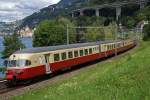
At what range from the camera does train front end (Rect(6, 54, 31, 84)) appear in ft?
97.2

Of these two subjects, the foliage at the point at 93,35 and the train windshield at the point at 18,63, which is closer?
the train windshield at the point at 18,63

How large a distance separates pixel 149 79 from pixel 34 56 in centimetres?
1759

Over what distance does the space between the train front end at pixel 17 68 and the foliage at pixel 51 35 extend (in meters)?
78.1

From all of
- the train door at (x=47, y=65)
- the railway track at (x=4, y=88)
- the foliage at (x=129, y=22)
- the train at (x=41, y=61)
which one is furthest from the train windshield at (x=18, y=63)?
the foliage at (x=129, y=22)

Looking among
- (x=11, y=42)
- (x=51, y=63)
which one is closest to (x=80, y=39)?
(x=11, y=42)

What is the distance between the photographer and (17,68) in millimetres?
30125

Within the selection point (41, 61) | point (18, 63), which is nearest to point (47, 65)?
point (41, 61)

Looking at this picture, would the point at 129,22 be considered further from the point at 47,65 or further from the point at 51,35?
the point at 47,65

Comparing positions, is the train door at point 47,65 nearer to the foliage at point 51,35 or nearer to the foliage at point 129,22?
the foliage at point 51,35

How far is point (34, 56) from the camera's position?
1208 inches

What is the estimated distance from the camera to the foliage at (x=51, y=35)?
110312 millimetres

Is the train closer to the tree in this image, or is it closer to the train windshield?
the train windshield

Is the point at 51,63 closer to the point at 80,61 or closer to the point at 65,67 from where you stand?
the point at 65,67

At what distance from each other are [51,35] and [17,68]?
83877 millimetres
